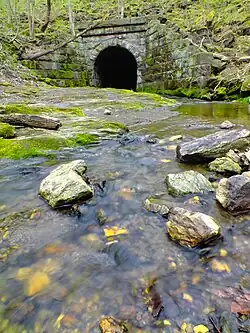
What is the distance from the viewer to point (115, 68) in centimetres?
2412

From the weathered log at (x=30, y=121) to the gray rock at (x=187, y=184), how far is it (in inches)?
122

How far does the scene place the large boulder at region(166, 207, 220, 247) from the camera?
1853mm

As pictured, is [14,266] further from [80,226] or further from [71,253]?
[80,226]

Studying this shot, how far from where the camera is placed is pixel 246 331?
4.12ft

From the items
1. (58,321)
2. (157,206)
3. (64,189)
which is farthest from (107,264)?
(64,189)

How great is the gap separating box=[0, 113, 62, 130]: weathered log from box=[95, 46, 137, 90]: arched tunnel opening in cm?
1598

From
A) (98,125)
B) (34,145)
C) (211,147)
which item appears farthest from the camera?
(98,125)

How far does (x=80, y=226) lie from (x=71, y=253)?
32 cm

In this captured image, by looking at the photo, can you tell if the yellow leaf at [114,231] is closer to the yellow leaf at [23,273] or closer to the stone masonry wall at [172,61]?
the yellow leaf at [23,273]

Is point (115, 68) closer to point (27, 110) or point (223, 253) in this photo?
point (27, 110)

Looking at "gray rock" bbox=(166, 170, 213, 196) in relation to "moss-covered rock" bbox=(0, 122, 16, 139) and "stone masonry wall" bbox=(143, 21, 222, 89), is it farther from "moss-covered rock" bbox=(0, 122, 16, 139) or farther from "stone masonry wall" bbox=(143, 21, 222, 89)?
"stone masonry wall" bbox=(143, 21, 222, 89)

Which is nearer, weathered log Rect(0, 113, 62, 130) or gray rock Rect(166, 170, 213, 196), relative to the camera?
gray rock Rect(166, 170, 213, 196)

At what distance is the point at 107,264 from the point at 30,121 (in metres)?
3.98

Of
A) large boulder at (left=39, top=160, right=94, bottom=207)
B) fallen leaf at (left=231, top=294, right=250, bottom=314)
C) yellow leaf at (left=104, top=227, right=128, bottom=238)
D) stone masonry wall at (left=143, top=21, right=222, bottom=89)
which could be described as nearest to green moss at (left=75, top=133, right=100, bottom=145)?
large boulder at (left=39, top=160, right=94, bottom=207)
